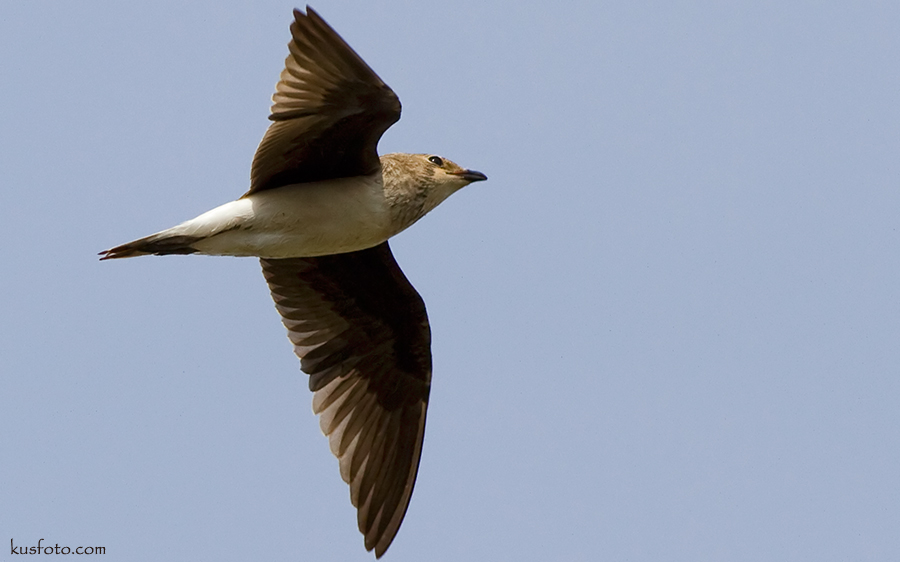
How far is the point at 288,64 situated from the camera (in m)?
8.37

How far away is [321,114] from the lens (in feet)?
28.4

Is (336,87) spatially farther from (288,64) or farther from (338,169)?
(338,169)

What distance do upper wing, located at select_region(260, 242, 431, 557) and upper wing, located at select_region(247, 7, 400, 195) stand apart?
1139mm

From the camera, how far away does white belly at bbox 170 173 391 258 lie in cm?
901

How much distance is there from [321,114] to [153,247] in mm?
1445

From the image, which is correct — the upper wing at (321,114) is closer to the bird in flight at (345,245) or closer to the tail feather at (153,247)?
the bird in flight at (345,245)

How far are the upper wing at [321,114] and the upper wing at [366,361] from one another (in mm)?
1139

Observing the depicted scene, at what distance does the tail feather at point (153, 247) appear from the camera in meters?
8.76

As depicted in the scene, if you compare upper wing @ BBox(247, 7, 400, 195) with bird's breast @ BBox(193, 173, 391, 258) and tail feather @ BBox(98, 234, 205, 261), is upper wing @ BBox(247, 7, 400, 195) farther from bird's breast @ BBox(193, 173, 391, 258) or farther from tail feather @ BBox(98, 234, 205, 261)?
tail feather @ BBox(98, 234, 205, 261)

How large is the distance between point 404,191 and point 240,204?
3.77 ft

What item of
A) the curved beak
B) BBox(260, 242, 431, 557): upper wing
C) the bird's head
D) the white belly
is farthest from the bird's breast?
BBox(260, 242, 431, 557): upper wing

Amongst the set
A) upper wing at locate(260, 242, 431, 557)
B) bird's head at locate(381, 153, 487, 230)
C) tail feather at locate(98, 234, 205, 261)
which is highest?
bird's head at locate(381, 153, 487, 230)

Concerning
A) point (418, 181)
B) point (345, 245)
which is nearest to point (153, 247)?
point (345, 245)

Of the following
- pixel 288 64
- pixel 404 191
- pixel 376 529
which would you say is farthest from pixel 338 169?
pixel 376 529
